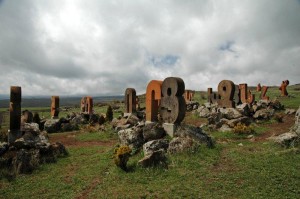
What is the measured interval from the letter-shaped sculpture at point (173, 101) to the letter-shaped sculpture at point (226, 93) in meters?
12.7

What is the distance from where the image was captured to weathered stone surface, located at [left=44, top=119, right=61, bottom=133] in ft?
88.8

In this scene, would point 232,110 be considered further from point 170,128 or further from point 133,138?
point 133,138

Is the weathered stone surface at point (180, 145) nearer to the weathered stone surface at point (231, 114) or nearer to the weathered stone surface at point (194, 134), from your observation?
the weathered stone surface at point (194, 134)

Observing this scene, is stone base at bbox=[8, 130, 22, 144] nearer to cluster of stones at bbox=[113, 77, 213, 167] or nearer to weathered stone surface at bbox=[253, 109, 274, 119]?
cluster of stones at bbox=[113, 77, 213, 167]

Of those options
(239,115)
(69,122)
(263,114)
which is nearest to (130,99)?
(69,122)

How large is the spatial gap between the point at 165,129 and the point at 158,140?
9.90ft

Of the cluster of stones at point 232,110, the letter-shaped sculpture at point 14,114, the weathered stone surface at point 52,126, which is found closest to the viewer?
the letter-shaped sculpture at point 14,114

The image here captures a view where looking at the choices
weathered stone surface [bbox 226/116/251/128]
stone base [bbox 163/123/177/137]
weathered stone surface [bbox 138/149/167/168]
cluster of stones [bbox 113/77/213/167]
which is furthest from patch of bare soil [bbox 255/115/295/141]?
weathered stone surface [bbox 138/149/167/168]

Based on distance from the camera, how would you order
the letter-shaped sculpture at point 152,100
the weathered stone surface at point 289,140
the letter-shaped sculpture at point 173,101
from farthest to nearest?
the letter-shaped sculpture at point 152,100
the letter-shaped sculpture at point 173,101
the weathered stone surface at point 289,140

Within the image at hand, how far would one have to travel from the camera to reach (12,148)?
44.2ft

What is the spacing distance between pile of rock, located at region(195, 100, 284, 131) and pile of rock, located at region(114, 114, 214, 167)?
6684 mm

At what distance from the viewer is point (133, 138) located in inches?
586

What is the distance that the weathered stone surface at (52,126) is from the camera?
27062 millimetres

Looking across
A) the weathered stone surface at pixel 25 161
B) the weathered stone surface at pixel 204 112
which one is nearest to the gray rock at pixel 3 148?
the weathered stone surface at pixel 25 161
